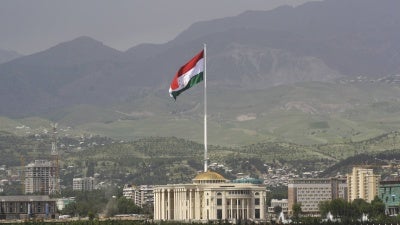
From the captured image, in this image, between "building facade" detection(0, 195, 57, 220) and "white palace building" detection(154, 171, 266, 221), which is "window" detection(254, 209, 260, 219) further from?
"building facade" detection(0, 195, 57, 220)

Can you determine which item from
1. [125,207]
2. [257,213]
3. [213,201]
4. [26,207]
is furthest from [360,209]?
[26,207]

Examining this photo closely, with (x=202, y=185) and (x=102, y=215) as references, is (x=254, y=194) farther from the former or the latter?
(x=102, y=215)

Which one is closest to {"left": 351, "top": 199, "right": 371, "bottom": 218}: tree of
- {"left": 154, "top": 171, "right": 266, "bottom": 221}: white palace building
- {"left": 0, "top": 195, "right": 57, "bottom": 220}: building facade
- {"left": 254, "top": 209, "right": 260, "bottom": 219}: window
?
{"left": 254, "top": 209, "right": 260, "bottom": 219}: window

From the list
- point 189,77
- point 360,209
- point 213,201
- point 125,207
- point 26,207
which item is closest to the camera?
point 189,77

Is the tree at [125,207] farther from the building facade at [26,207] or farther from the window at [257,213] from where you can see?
the window at [257,213]

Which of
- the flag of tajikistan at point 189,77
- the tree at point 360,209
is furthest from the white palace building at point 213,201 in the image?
the tree at point 360,209

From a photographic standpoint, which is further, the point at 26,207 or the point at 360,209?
the point at 26,207

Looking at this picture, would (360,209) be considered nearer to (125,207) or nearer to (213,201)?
(125,207)
